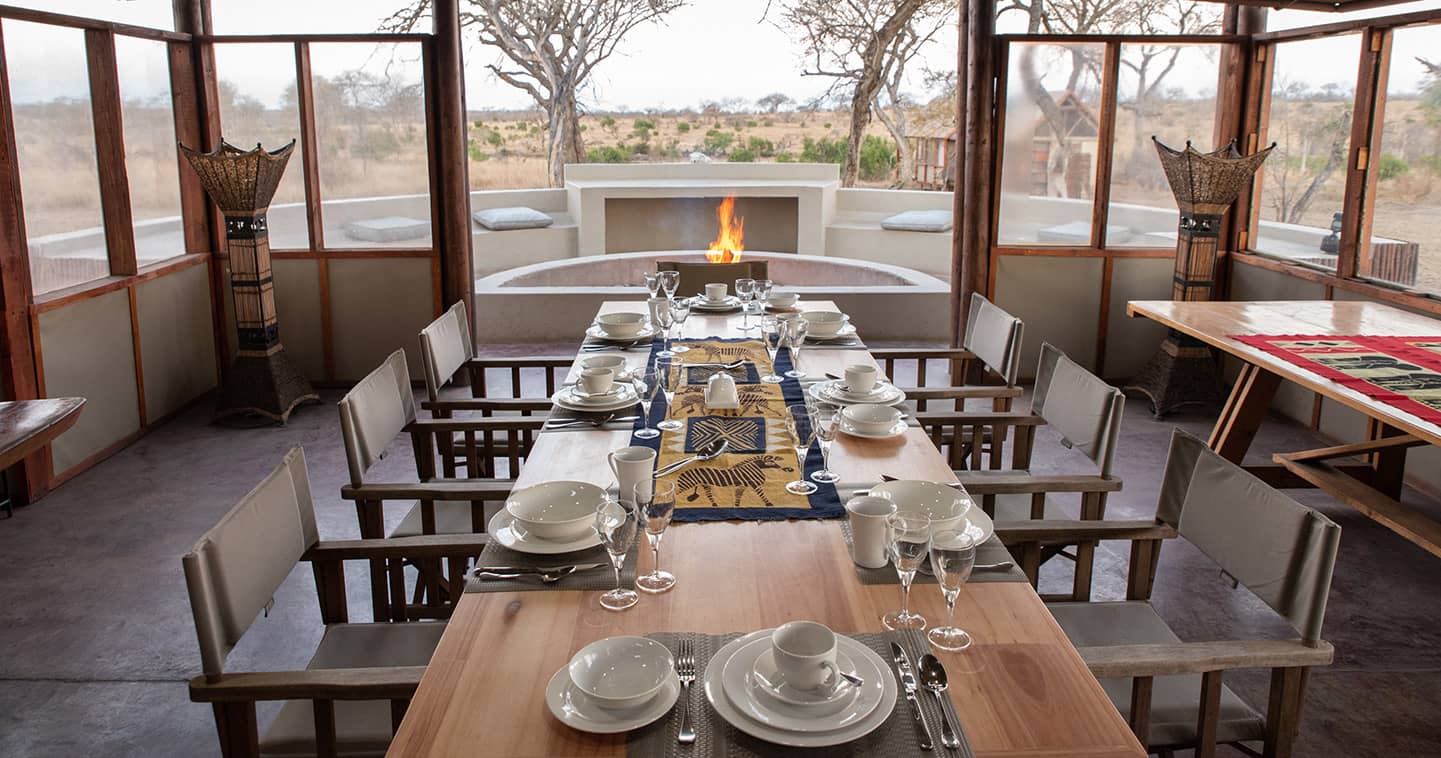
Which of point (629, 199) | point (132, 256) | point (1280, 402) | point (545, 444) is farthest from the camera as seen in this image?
point (629, 199)

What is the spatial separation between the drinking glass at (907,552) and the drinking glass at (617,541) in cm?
40

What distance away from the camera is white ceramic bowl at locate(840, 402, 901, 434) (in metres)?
2.51

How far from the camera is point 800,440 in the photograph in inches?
93.5

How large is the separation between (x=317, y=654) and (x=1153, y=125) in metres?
4.91

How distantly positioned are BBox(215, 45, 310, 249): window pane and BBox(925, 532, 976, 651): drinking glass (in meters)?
4.73

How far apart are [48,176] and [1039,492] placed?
3979 mm

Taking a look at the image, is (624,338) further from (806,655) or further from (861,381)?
(806,655)

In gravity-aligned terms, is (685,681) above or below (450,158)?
below

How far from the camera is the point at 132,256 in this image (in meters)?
4.76

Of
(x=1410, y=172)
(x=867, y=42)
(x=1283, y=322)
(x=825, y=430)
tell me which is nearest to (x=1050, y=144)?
(x=1410, y=172)

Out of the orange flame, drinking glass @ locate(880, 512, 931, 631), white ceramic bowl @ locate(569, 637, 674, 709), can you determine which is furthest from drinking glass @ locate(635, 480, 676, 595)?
the orange flame

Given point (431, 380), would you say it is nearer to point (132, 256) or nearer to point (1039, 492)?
point (1039, 492)

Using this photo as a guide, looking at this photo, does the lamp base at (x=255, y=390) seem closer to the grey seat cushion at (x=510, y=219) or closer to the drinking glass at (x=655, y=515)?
the drinking glass at (x=655, y=515)

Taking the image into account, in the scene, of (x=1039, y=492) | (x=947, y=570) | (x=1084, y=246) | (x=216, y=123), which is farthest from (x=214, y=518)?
(x=1084, y=246)
